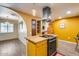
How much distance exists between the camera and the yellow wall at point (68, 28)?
1325 millimetres

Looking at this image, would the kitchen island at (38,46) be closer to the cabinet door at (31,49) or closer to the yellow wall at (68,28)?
the cabinet door at (31,49)

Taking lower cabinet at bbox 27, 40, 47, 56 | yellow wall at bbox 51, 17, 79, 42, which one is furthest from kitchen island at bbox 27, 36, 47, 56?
yellow wall at bbox 51, 17, 79, 42

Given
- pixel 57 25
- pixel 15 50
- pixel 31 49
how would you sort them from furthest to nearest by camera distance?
1. pixel 15 50
2. pixel 31 49
3. pixel 57 25

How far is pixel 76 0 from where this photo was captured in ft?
3.74

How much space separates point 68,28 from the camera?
1.36m

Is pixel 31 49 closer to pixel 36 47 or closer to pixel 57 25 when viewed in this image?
pixel 36 47

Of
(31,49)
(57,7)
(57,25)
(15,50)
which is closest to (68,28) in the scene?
(57,25)

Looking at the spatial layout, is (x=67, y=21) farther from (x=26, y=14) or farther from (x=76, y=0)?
(x=26, y=14)

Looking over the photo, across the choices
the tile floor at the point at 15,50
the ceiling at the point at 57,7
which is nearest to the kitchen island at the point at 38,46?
the tile floor at the point at 15,50

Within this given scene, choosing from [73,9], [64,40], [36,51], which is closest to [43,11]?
[73,9]

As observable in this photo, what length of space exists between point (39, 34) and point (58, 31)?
2.05 feet

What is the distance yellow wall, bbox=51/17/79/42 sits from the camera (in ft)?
4.35

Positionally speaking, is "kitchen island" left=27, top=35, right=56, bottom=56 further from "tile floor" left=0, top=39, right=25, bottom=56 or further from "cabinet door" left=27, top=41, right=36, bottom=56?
"tile floor" left=0, top=39, right=25, bottom=56

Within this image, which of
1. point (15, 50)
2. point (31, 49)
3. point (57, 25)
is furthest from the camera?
point (15, 50)
